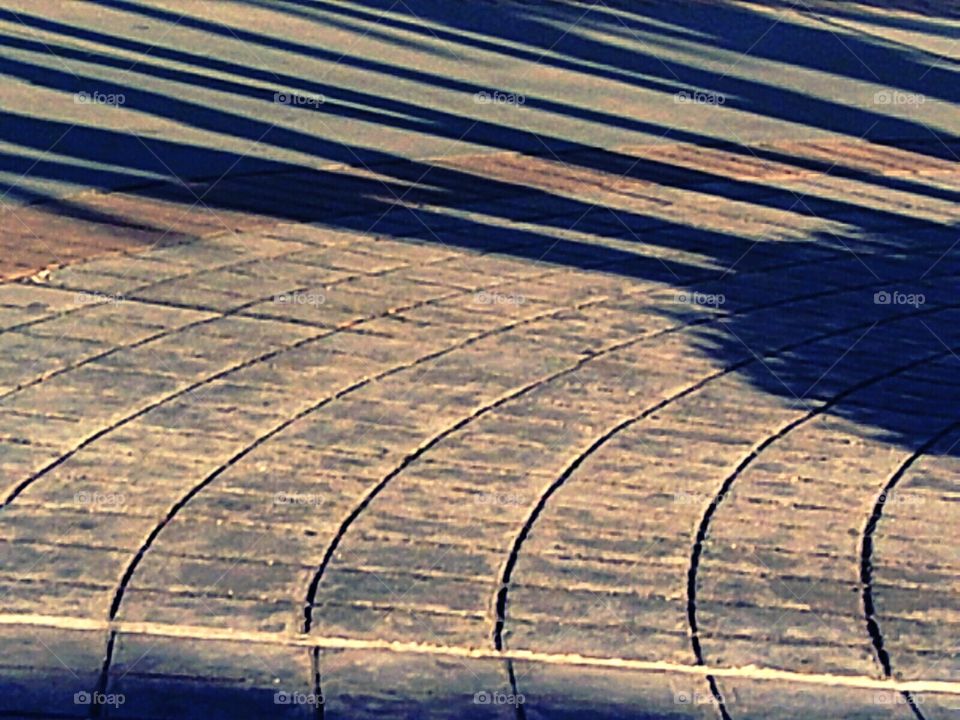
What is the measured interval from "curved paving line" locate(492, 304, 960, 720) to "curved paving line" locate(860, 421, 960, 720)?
2.11ft

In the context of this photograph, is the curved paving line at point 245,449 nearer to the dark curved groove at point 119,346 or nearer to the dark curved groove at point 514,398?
the dark curved groove at point 514,398

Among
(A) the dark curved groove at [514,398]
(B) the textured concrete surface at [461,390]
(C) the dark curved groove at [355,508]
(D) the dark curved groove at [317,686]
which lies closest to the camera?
(D) the dark curved groove at [317,686]

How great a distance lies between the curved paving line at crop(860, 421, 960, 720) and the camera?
632cm

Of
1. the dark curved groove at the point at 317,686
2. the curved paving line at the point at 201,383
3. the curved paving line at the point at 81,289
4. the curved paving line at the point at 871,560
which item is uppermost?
the curved paving line at the point at 81,289

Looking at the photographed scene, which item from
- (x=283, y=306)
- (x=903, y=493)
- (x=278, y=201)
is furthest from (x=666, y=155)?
(x=903, y=493)

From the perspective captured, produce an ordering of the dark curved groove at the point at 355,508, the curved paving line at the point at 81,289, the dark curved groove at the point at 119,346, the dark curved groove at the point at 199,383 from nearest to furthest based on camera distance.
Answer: the dark curved groove at the point at 355,508 < the dark curved groove at the point at 199,383 < the dark curved groove at the point at 119,346 < the curved paving line at the point at 81,289

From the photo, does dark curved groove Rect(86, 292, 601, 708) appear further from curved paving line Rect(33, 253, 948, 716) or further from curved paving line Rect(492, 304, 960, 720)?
curved paving line Rect(492, 304, 960, 720)

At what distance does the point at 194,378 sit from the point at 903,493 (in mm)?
3244

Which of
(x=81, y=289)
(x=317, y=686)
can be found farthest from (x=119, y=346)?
(x=317, y=686)

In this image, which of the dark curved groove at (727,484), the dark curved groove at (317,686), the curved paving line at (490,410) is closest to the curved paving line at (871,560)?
the dark curved groove at (727,484)

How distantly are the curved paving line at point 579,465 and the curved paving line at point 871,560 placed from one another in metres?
0.64

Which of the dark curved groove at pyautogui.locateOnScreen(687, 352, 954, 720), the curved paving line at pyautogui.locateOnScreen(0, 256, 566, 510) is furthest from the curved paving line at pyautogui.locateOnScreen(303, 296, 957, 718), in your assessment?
Result: the curved paving line at pyautogui.locateOnScreen(0, 256, 566, 510)

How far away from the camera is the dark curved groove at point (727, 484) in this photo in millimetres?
6340

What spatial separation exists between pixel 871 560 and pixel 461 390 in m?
2.14
